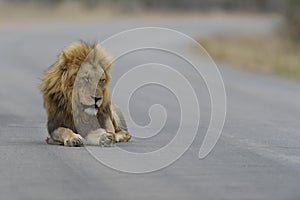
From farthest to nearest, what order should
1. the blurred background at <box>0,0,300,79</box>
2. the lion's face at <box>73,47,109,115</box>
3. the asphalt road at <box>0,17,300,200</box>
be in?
the blurred background at <box>0,0,300,79</box> < the lion's face at <box>73,47,109,115</box> < the asphalt road at <box>0,17,300,200</box>

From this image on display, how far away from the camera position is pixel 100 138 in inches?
435

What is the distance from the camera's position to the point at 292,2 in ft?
139

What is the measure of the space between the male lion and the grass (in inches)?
605

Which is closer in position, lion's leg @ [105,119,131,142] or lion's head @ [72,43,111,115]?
lion's head @ [72,43,111,115]

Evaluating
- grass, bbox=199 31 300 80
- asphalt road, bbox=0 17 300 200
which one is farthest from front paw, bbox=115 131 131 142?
grass, bbox=199 31 300 80

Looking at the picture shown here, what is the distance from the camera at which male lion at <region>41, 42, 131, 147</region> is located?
10805mm

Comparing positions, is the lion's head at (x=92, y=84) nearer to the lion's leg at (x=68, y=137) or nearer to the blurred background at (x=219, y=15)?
the lion's leg at (x=68, y=137)

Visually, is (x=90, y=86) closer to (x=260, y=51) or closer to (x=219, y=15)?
(x=260, y=51)

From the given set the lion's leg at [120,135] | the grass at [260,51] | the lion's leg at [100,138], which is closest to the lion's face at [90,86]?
the lion's leg at [100,138]

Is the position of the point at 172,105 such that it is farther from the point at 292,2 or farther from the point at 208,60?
the point at 292,2

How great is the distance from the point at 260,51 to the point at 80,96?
2485 cm

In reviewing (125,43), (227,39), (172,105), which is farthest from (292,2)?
(172,105)

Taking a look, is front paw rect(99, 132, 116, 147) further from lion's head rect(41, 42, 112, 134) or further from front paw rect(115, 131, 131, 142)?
front paw rect(115, 131, 131, 142)

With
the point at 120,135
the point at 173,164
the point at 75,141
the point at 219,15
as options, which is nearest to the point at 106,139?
the point at 75,141
